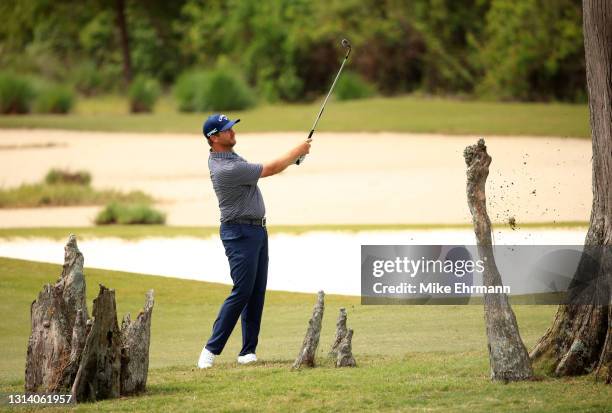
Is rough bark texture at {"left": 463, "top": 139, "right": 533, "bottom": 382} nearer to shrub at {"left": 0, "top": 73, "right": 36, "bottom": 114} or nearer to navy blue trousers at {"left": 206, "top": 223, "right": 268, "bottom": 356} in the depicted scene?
navy blue trousers at {"left": 206, "top": 223, "right": 268, "bottom": 356}

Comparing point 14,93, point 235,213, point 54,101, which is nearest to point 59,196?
point 235,213

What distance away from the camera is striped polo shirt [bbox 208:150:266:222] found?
360 inches

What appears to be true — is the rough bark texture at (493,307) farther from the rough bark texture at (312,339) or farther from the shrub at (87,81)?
the shrub at (87,81)

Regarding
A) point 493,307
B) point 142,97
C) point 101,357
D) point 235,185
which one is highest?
point 142,97

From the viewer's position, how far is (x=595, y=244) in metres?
8.28

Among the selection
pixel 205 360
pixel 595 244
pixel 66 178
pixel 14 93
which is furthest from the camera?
pixel 14 93

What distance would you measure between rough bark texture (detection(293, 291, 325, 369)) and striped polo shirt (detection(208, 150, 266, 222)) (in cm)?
91

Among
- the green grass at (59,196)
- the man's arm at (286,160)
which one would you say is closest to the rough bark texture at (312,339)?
the man's arm at (286,160)

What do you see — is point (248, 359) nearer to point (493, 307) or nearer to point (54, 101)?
point (493, 307)

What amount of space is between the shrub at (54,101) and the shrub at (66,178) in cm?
1810

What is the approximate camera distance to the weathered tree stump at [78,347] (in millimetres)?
7836

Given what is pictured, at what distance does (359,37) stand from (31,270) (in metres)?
34.6

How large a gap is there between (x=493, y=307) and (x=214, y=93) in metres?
34.3

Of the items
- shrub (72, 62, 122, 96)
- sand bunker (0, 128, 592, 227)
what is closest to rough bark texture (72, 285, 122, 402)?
sand bunker (0, 128, 592, 227)
